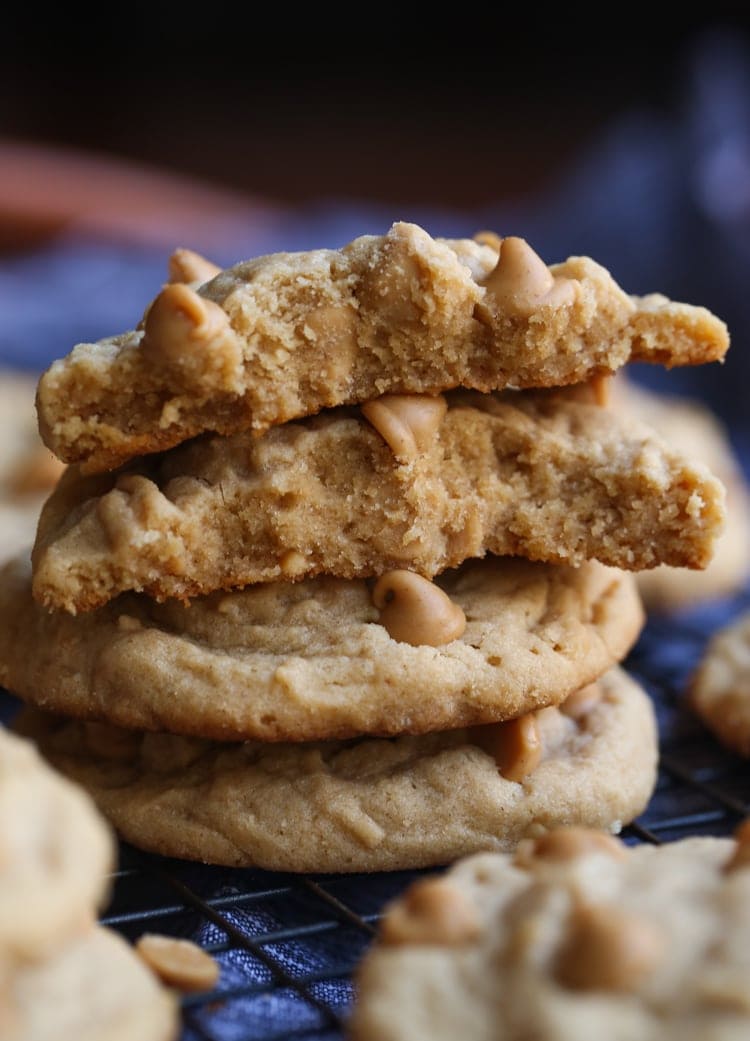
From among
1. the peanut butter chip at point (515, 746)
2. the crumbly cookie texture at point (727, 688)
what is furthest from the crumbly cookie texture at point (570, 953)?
the crumbly cookie texture at point (727, 688)

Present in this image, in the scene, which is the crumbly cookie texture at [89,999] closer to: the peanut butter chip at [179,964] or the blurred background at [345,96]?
the peanut butter chip at [179,964]

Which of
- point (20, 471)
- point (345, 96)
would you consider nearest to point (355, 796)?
point (20, 471)

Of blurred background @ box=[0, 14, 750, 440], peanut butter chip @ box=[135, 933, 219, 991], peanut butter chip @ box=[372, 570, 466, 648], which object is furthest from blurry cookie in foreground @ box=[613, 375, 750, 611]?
blurred background @ box=[0, 14, 750, 440]

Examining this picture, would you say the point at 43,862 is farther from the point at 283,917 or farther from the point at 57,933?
the point at 283,917

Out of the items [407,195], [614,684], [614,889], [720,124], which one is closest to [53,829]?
[614,889]

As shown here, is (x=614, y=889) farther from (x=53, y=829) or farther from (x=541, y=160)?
(x=541, y=160)

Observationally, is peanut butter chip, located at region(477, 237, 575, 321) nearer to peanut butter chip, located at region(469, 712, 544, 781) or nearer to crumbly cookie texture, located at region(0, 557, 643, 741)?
crumbly cookie texture, located at region(0, 557, 643, 741)
